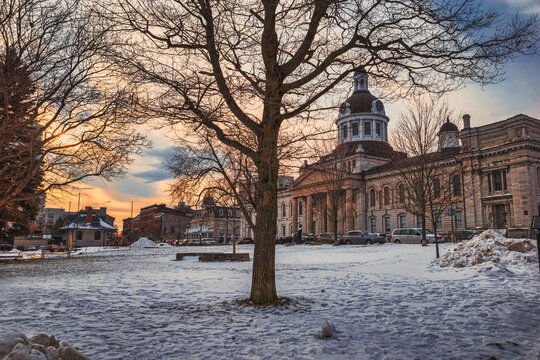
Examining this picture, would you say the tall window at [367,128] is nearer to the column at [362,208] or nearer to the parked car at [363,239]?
the column at [362,208]

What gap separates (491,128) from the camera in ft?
166

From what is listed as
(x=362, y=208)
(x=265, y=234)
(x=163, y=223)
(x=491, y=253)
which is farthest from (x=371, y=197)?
(x=163, y=223)

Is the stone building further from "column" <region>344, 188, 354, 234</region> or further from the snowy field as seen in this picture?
the snowy field

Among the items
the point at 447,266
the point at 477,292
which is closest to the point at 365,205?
the point at 447,266

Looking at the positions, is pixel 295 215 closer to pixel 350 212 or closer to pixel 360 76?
pixel 350 212

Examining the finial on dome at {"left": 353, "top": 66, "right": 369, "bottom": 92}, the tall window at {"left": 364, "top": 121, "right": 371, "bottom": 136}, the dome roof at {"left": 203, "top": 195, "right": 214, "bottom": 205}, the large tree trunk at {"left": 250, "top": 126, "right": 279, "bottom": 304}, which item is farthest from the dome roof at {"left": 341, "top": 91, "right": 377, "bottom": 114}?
the large tree trunk at {"left": 250, "top": 126, "right": 279, "bottom": 304}

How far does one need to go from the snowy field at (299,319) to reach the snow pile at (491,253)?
873mm

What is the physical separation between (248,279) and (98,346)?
7.85m

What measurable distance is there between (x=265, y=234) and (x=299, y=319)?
6.21 feet

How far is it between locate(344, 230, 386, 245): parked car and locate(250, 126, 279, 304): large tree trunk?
3722 centimetres

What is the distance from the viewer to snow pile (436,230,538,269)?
12.1 metres

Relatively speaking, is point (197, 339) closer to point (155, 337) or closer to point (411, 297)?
point (155, 337)

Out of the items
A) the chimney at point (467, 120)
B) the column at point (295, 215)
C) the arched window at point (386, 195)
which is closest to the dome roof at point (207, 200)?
the chimney at point (467, 120)

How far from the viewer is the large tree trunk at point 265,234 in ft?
26.1
